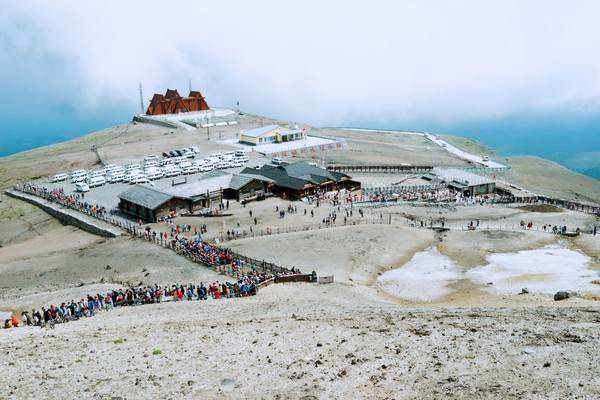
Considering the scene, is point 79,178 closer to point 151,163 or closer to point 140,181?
point 140,181

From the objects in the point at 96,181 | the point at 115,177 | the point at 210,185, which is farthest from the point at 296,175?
the point at 96,181

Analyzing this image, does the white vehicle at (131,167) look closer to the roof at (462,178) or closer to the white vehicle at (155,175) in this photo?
the white vehicle at (155,175)

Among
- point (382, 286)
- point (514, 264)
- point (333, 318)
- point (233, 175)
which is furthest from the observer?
point (233, 175)

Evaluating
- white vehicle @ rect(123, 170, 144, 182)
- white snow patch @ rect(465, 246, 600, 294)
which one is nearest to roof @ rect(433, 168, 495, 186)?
white snow patch @ rect(465, 246, 600, 294)

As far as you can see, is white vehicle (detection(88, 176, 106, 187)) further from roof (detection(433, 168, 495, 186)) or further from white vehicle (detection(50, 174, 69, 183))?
roof (detection(433, 168, 495, 186))

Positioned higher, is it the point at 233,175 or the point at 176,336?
the point at 233,175

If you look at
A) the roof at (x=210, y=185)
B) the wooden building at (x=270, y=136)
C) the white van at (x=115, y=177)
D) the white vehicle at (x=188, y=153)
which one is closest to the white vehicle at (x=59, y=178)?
the white van at (x=115, y=177)

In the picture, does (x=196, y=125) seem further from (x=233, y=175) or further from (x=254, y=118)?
(x=233, y=175)

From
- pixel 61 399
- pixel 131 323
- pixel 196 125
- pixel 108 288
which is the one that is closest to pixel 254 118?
pixel 196 125
